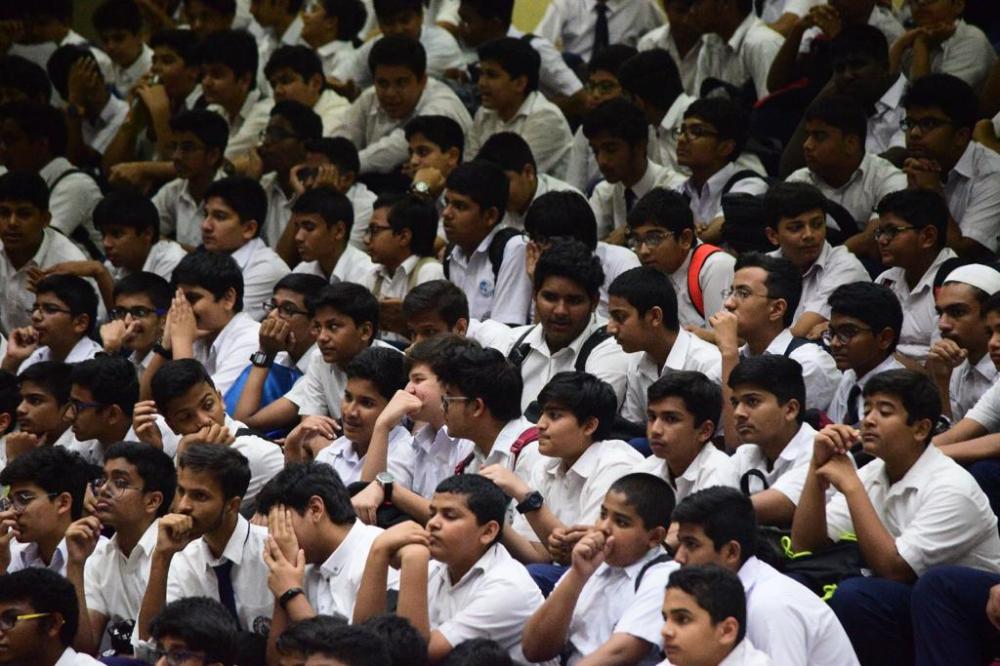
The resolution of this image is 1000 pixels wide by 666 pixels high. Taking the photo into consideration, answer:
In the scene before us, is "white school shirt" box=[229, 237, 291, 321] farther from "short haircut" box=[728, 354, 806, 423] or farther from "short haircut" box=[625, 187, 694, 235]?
"short haircut" box=[728, 354, 806, 423]

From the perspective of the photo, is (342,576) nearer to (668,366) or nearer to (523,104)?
(668,366)

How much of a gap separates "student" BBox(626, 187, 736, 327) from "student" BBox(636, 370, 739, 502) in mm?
1485

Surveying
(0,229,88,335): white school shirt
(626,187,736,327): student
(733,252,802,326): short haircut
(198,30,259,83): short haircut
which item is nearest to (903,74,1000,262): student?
(626,187,736,327): student

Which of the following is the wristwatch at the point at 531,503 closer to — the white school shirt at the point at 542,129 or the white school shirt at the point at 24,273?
the white school shirt at the point at 542,129

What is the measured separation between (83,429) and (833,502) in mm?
3455

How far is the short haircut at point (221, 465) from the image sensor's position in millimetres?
6621

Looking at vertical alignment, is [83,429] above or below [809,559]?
below

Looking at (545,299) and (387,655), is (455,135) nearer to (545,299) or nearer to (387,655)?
(545,299)

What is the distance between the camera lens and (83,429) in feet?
26.3

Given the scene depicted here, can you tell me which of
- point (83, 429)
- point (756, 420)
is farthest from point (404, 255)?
point (756, 420)

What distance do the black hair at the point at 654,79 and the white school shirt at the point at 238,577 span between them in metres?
4.39

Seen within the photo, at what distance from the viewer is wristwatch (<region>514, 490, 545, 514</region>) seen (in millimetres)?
6512

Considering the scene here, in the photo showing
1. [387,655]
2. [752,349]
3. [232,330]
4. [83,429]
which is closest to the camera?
[387,655]

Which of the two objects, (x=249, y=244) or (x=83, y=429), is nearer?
(x=83, y=429)
